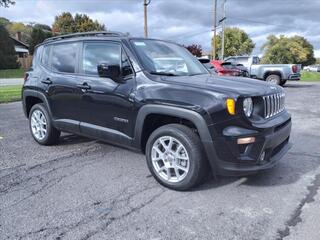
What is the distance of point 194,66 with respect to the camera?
5.71 metres

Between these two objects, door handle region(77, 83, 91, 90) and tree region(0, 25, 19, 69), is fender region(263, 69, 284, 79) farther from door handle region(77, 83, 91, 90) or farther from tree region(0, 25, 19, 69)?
tree region(0, 25, 19, 69)

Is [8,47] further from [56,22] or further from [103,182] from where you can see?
[103,182]

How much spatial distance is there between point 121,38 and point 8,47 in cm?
4469

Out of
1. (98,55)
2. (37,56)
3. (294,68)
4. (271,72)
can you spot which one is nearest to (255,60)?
(271,72)

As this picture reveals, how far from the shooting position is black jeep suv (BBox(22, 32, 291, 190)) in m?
4.07

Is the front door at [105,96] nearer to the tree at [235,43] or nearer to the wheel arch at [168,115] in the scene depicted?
the wheel arch at [168,115]

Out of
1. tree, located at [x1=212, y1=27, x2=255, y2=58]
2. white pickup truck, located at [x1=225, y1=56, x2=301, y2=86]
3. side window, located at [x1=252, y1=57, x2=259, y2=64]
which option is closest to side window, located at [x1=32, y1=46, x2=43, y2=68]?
white pickup truck, located at [x1=225, y1=56, x2=301, y2=86]

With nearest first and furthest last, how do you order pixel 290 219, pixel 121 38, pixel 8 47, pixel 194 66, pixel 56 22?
1. pixel 290 219
2. pixel 121 38
3. pixel 194 66
4. pixel 8 47
5. pixel 56 22

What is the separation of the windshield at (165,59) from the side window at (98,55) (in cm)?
30

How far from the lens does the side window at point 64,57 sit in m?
5.77

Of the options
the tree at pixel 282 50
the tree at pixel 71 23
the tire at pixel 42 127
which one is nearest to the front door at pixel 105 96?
the tire at pixel 42 127

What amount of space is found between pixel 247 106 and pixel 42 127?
3808mm

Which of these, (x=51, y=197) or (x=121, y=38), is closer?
(x=51, y=197)

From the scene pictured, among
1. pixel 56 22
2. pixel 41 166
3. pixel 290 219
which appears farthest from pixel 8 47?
pixel 290 219
